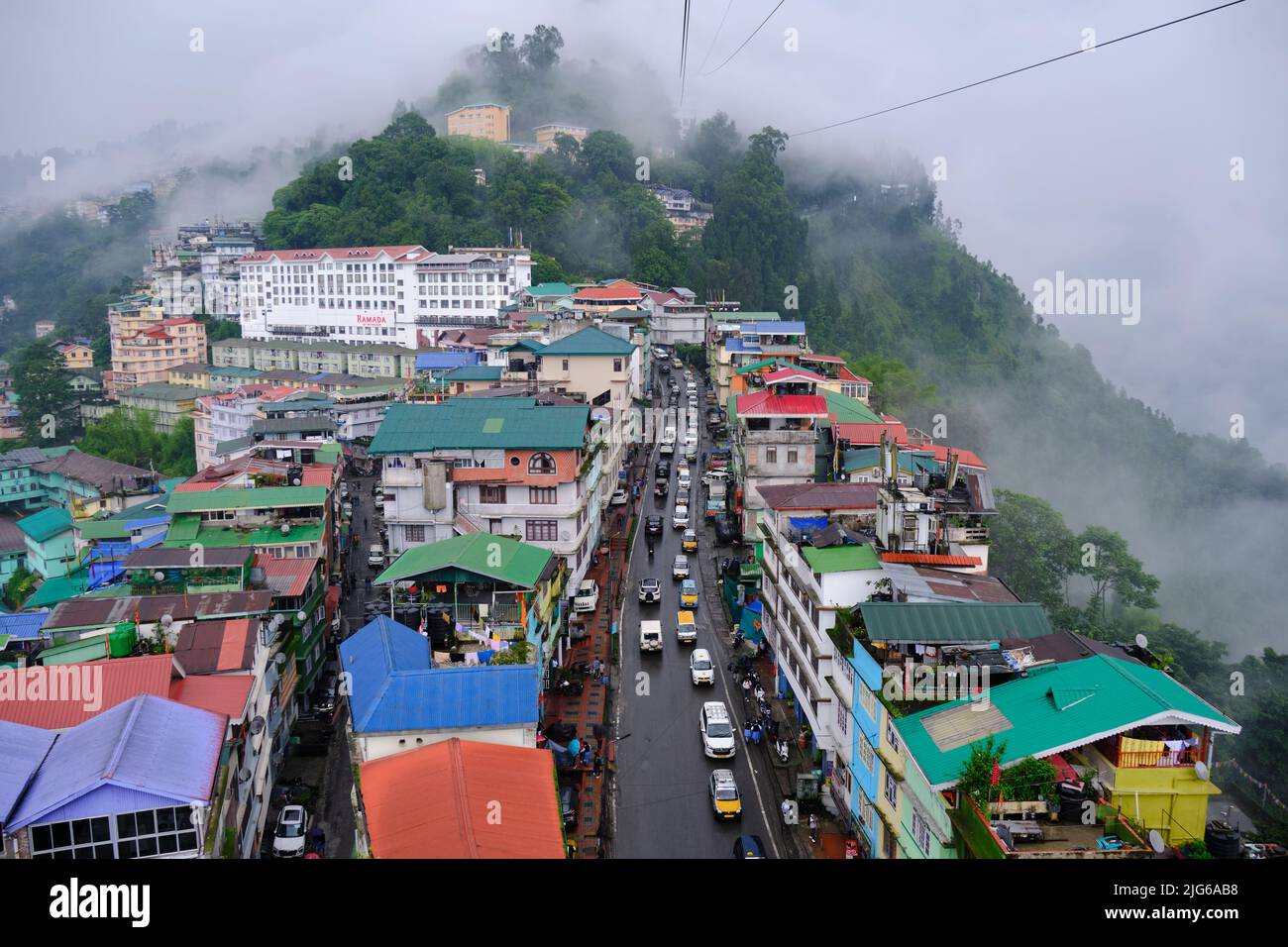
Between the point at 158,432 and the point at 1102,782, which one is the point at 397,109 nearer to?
the point at 158,432

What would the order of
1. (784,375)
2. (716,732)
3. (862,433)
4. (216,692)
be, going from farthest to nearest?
1. (784,375)
2. (862,433)
3. (716,732)
4. (216,692)

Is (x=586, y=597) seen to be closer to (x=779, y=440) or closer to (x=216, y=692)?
(x=779, y=440)

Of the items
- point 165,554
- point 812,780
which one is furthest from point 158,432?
point 812,780

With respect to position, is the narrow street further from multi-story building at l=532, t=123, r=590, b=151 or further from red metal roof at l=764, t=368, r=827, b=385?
multi-story building at l=532, t=123, r=590, b=151

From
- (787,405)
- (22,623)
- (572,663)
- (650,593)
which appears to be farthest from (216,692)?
(787,405)

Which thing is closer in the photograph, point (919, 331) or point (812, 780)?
point (812, 780)

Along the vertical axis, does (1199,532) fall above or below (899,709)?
below
